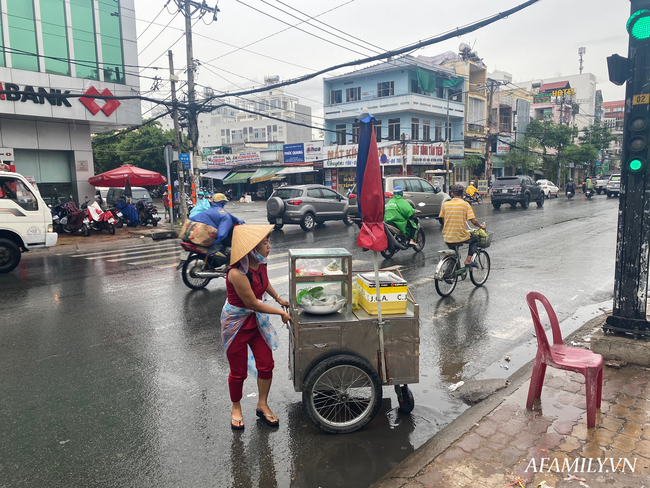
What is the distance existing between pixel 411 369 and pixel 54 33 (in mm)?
20942

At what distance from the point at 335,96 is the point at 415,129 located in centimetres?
867

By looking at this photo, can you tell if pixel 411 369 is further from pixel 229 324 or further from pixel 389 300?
pixel 229 324

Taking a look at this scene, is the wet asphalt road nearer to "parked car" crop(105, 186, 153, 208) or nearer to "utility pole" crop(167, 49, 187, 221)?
"utility pole" crop(167, 49, 187, 221)

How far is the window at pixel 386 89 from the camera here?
125ft

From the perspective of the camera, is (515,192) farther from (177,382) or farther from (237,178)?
(237,178)

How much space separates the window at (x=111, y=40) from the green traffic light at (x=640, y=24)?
20.4 metres

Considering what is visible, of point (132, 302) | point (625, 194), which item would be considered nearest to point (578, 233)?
point (625, 194)

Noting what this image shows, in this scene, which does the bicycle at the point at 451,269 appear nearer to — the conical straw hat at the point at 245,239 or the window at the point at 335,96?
the conical straw hat at the point at 245,239

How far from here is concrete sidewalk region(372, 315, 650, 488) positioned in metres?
2.98

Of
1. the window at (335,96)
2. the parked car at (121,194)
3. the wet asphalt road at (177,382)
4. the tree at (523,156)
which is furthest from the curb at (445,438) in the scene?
the tree at (523,156)

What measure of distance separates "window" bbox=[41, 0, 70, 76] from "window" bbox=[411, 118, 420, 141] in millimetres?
25949

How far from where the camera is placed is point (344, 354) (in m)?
3.61

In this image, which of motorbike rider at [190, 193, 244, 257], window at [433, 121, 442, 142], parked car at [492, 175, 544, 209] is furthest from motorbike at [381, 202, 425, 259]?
window at [433, 121, 442, 142]

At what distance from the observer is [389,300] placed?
12.3 feet
